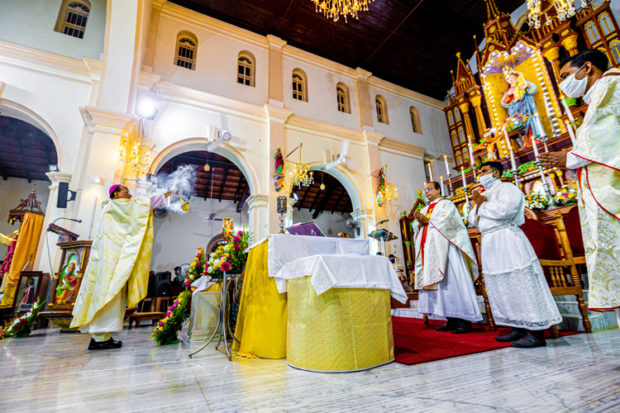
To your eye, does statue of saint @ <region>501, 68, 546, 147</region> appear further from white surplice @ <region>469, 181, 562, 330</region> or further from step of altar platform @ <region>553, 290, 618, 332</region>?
white surplice @ <region>469, 181, 562, 330</region>

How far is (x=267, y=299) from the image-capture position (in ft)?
8.05

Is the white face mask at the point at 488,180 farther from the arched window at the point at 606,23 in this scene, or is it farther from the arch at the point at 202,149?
the arched window at the point at 606,23

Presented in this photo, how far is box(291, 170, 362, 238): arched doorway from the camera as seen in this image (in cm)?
1365

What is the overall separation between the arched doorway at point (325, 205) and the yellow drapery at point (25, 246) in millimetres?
8733

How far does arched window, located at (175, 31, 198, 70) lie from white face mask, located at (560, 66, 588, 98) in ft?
28.7

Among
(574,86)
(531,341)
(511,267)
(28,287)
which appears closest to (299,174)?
(28,287)

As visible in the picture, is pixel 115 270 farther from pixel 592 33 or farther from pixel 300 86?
pixel 592 33

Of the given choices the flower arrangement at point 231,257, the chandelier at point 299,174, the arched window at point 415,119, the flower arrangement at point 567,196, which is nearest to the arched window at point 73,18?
the chandelier at point 299,174

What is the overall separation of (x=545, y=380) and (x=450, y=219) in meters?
1.97

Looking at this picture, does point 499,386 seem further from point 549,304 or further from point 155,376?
point 155,376

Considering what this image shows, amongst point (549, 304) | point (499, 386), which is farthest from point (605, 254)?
point (549, 304)

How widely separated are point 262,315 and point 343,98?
385 inches

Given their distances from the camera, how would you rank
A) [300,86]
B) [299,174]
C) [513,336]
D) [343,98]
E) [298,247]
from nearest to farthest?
[513,336] < [298,247] < [299,174] < [300,86] < [343,98]

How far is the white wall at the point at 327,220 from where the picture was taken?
1498cm
